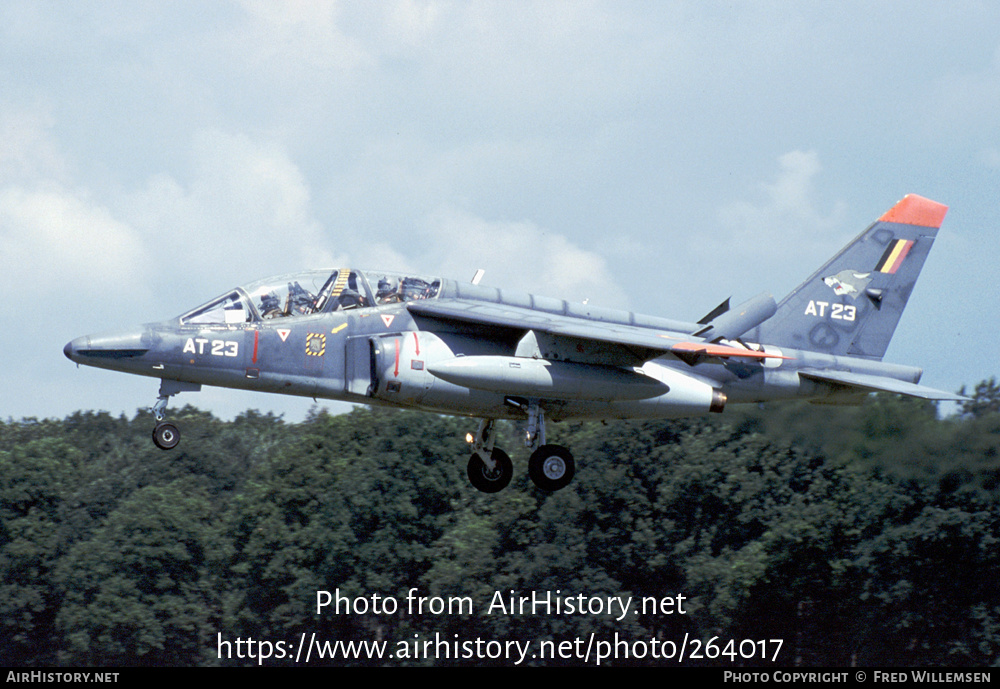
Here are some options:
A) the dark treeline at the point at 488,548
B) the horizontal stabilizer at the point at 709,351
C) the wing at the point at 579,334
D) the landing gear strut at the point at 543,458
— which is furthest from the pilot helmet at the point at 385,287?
the dark treeline at the point at 488,548

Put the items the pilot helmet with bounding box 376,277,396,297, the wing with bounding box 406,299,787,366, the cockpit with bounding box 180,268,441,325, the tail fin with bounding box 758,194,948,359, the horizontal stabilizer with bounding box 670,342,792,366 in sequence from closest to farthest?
the horizontal stabilizer with bounding box 670,342,792,366 < the wing with bounding box 406,299,787,366 < the cockpit with bounding box 180,268,441,325 < the pilot helmet with bounding box 376,277,396,297 < the tail fin with bounding box 758,194,948,359

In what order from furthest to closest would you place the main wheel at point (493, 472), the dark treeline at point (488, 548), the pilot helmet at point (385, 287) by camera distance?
the dark treeline at point (488, 548)
the main wheel at point (493, 472)
the pilot helmet at point (385, 287)

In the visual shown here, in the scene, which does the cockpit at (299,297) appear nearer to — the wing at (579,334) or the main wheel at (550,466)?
the wing at (579,334)

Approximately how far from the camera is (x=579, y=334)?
633 inches

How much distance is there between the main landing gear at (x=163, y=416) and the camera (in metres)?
16.1

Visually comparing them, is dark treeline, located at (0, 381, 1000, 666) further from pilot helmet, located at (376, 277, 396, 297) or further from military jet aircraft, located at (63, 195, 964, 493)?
pilot helmet, located at (376, 277, 396, 297)

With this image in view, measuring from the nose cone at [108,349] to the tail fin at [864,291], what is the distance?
32.9 ft

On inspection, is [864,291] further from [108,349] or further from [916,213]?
[108,349]

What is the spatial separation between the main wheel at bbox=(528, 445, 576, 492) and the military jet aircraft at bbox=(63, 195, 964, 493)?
0.02 m

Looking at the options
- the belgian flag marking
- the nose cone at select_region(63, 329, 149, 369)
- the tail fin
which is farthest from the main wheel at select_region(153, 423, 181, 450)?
the belgian flag marking

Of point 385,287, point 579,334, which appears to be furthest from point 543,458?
point 385,287

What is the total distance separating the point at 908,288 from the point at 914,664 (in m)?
18.0

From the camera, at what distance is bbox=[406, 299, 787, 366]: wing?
1598cm

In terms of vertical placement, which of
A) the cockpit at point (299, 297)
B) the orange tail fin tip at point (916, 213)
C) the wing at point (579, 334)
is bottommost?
the wing at point (579, 334)
